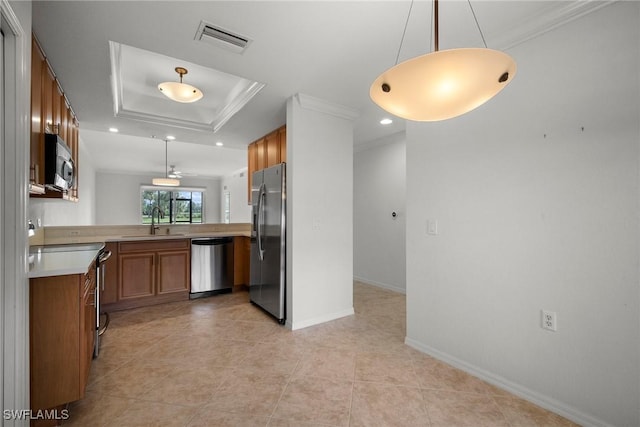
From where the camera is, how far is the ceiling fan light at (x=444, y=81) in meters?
0.95

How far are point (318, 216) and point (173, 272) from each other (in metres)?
2.27

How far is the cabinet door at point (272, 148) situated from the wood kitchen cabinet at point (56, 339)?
254 cm

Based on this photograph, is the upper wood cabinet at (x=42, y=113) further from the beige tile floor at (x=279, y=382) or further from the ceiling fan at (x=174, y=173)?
the ceiling fan at (x=174, y=173)

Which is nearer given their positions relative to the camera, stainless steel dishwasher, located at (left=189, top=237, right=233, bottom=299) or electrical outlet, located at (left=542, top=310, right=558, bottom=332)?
electrical outlet, located at (left=542, top=310, right=558, bottom=332)

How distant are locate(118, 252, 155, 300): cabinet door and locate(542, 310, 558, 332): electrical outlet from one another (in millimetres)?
4126

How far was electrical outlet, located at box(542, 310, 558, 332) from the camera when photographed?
5.74 ft

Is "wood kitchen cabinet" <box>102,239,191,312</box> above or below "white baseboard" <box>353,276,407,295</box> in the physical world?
Result: above

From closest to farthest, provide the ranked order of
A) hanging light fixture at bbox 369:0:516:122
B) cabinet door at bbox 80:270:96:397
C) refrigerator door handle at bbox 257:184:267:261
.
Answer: hanging light fixture at bbox 369:0:516:122, cabinet door at bbox 80:270:96:397, refrigerator door handle at bbox 257:184:267:261

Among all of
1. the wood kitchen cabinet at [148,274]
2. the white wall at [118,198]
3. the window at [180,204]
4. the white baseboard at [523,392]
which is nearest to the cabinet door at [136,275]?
the wood kitchen cabinet at [148,274]

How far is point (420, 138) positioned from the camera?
253cm

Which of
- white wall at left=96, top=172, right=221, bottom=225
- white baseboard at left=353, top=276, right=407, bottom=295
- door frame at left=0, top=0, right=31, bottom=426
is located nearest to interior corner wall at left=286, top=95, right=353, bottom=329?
white baseboard at left=353, top=276, right=407, bottom=295

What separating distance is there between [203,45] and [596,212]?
2.76 m

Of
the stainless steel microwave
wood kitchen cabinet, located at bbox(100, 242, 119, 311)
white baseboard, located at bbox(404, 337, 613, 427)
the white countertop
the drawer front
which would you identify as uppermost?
the stainless steel microwave

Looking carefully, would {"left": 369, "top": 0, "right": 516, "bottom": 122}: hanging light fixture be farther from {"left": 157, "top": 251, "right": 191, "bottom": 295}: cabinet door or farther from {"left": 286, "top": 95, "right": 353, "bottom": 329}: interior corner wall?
{"left": 157, "top": 251, "right": 191, "bottom": 295}: cabinet door
